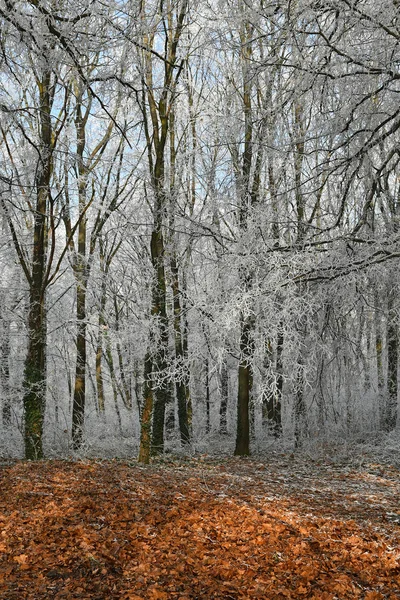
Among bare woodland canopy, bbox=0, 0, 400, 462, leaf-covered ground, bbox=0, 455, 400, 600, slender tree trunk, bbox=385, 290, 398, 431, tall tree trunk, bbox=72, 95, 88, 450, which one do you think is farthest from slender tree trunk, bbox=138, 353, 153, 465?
slender tree trunk, bbox=385, 290, 398, 431

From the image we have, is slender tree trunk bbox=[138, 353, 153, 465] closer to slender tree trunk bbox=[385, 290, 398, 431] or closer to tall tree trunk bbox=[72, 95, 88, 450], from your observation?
tall tree trunk bbox=[72, 95, 88, 450]

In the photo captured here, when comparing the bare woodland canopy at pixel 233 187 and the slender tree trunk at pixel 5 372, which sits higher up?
the bare woodland canopy at pixel 233 187

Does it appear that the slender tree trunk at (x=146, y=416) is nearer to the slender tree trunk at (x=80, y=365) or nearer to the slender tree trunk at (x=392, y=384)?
the slender tree trunk at (x=80, y=365)

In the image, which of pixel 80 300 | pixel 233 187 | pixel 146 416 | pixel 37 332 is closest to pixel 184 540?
pixel 146 416

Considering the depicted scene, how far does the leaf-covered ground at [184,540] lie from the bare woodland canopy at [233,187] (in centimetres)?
167

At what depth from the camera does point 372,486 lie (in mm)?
7156


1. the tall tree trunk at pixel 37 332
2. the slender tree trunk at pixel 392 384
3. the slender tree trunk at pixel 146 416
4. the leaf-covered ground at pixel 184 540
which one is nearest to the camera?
the leaf-covered ground at pixel 184 540

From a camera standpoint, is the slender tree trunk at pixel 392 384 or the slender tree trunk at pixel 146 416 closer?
the slender tree trunk at pixel 146 416

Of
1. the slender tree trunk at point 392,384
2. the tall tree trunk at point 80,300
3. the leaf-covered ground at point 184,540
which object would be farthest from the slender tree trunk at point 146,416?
the slender tree trunk at point 392,384

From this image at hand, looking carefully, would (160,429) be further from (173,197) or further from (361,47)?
(361,47)

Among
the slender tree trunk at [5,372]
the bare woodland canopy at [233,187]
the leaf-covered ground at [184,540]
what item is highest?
the bare woodland canopy at [233,187]

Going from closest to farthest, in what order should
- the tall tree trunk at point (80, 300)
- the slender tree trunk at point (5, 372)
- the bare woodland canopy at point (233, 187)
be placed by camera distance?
the bare woodland canopy at point (233, 187) → the tall tree trunk at point (80, 300) → the slender tree trunk at point (5, 372)

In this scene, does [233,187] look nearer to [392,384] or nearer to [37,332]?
[37,332]

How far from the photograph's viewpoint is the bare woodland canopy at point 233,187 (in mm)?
4770
